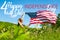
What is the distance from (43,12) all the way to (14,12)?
0.48m

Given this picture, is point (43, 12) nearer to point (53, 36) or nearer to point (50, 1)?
point (50, 1)

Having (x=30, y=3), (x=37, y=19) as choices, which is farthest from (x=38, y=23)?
(x=30, y=3)

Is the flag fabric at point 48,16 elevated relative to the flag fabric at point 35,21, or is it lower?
elevated

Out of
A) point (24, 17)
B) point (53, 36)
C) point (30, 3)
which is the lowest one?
point (53, 36)

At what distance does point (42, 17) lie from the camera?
137 inches

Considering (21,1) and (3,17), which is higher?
(21,1)

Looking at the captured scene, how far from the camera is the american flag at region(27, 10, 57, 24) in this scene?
3.43 meters

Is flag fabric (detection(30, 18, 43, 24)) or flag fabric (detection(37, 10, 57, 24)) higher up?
flag fabric (detection(37, 10, 57, 24))

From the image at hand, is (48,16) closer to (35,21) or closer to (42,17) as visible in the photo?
(42,17)

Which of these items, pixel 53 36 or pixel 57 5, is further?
pixel 57 5

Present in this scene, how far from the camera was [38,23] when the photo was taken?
3463mm

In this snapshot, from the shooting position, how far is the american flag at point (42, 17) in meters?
3.43

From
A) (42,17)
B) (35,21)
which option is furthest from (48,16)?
(35,21)

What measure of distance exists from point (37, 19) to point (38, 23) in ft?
0.23
